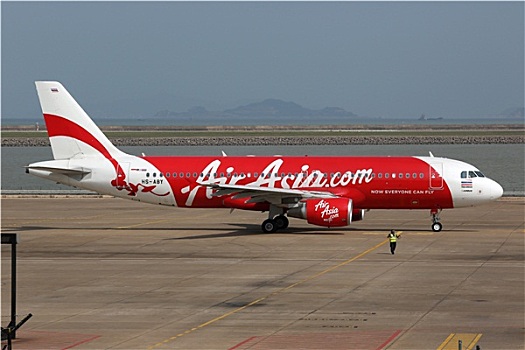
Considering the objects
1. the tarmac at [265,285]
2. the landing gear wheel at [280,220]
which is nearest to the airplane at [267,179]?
the landing gear wheel at [280,220]

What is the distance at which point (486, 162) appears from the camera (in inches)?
5458

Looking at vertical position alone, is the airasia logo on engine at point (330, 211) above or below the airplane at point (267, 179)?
below

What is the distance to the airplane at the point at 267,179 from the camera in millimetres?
52969

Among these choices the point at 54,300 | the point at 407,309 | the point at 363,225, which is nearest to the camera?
the point at 407,309

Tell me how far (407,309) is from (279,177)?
76.1ft

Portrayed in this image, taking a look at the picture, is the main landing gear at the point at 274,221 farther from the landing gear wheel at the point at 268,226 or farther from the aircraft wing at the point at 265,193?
the aircraft wing at the point at 265,193

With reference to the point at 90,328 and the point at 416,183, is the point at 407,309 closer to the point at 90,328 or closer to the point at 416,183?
the point at 90,328

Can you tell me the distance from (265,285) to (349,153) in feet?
418

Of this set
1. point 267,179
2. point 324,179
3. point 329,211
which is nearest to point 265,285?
point 329,211

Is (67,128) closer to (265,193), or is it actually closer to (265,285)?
(265,193)

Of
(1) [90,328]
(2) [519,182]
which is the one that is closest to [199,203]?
(1) [90,328]

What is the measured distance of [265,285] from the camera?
120 ft

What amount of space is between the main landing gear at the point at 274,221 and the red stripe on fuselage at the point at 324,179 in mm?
1337

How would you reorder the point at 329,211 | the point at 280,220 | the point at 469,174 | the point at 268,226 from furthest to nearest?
the point at 280,220, the point at 268,226, the point at 469,174, the point at 329,211
